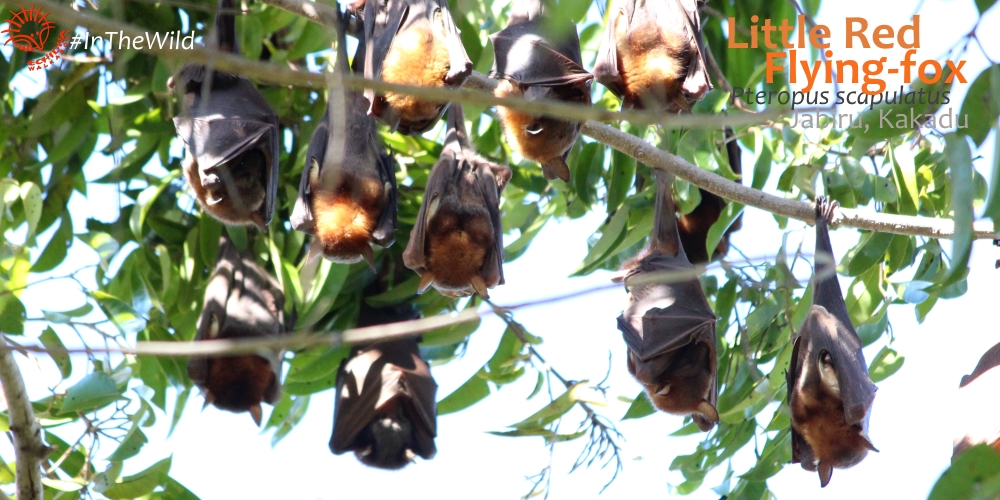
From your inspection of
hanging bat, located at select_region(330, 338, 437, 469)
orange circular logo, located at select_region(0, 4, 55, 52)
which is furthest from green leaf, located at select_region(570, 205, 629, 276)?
orange circular logo, located at select_region(0, 4, 55, 52)

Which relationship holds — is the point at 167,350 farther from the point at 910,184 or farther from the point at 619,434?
the point at 619,434

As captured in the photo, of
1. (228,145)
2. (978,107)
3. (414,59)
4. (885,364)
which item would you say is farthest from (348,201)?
(885,364)

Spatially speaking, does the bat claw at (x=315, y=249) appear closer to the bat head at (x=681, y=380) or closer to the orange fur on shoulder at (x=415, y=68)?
the orange fur on shoulder at (x=415, y=68)

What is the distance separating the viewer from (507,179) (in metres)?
2.81

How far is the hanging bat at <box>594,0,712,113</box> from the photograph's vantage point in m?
2.20

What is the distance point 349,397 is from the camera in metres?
3.87

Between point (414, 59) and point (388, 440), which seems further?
point (388, 440)

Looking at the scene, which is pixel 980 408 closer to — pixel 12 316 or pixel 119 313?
pixel 119 313

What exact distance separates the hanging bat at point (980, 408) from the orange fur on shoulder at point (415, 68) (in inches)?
52.5

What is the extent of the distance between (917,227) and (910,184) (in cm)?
29

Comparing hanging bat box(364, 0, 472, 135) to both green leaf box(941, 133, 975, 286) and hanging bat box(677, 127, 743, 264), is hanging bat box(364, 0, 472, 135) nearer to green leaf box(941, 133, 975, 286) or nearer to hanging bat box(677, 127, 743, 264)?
green leaf box(941, 133, 975, 286)

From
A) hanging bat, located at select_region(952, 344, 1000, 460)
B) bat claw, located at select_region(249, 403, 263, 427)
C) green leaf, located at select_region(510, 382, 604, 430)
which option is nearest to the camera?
hanging bat, located at select_region(952, 344, 1000, 460)

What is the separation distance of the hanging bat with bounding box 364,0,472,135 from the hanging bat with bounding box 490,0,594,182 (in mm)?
136

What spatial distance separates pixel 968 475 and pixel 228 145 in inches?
85.4
